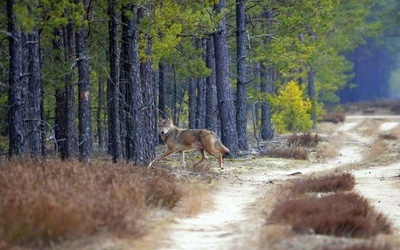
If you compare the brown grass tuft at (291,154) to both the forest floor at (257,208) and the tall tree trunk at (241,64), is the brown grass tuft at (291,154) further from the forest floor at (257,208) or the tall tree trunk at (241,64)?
the tall tree trunk at (241,64)

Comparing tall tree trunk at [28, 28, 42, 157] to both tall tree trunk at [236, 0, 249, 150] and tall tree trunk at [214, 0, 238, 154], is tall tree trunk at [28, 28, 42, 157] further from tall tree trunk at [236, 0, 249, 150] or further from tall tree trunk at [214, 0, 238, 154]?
tall tree trunk at [236, 0, 249, 150]

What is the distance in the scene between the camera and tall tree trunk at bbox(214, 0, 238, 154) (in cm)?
2673

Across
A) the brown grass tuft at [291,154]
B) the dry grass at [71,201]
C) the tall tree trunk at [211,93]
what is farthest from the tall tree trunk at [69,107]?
the tall tree trunk at [211,93]

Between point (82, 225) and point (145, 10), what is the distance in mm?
13430

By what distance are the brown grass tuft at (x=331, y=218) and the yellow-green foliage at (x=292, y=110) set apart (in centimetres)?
2671

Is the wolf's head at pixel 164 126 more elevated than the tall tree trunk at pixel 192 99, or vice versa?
the tall tree trunk at pixel 192 99

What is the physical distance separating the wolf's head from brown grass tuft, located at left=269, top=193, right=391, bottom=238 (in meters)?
10.6

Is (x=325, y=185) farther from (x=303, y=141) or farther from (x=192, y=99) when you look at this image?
(x=192, y=99)

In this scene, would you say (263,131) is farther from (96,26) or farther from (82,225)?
(82,225)

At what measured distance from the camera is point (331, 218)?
10891 millimetres

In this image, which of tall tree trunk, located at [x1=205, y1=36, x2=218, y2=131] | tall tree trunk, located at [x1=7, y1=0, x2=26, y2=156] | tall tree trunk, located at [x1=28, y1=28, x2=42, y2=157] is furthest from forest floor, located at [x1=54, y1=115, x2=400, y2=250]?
tall tree trunk, located at [x1=7, y1=0, x2=26, y2=156]

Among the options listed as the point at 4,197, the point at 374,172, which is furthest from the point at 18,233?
the point at 374,172

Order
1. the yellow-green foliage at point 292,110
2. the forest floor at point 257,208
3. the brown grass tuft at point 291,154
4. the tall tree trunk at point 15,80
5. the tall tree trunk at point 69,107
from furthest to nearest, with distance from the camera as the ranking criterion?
1. the yellow-green foliage at point 292,110
2. the brown grass tuft at point 291,154
3. the tall tree trunk at point 69,107
4. the tall tree trunk at point 15,80
5. the forest floor at point 257,208

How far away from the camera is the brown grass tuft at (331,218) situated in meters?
10.6
